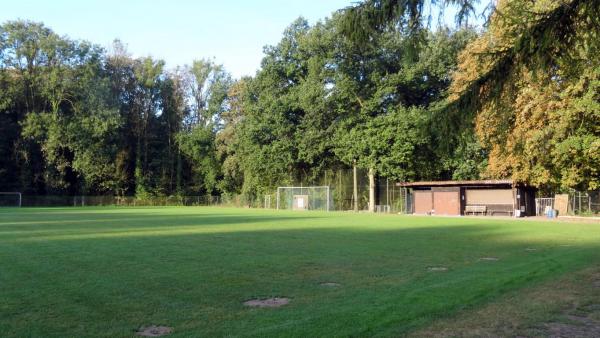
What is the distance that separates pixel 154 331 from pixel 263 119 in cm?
5218

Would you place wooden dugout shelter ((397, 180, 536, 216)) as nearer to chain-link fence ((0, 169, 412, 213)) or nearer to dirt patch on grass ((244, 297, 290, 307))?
chain-link fence ((0, 169, 412, 213))

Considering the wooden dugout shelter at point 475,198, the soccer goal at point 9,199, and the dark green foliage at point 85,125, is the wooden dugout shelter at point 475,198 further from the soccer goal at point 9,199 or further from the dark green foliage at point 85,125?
the soccer goal at point 9,199

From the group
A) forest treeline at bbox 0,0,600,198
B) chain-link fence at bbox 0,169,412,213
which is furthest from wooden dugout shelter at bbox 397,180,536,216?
chain-link fence at bbox 0,169,412,213

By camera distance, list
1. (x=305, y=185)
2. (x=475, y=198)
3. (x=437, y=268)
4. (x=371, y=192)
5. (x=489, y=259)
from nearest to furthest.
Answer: (x=437, y=268), (x=489, y=259), (x=475, y=198), (x=371, y=192), (x=305, y=185)

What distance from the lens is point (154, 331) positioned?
5875 millimetres

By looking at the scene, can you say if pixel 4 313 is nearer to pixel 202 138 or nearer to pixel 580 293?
pixel 580 293

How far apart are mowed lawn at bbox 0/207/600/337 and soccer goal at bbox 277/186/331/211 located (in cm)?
3737

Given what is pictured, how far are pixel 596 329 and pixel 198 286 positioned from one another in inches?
230

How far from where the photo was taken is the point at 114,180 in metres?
70.3

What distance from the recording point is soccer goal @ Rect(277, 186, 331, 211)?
177ft

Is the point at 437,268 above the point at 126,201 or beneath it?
beneath

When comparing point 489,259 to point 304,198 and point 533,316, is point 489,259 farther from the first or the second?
point 304,198

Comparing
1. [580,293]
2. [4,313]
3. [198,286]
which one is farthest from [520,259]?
[4,313]

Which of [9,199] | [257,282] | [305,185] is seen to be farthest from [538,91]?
[9,199]
